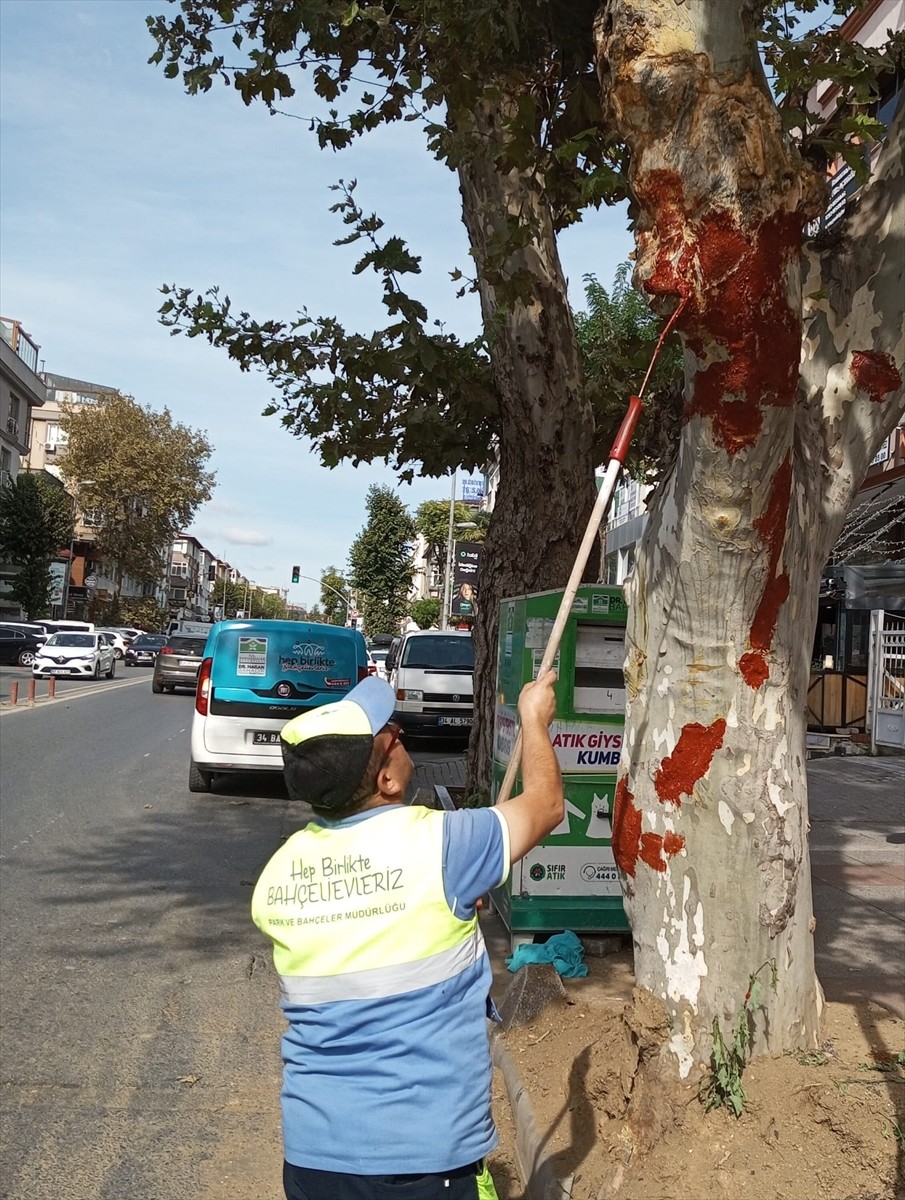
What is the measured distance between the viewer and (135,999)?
6.34 meters

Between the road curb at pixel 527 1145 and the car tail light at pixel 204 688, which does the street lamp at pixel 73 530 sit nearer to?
the car tail light at pixel 204 688

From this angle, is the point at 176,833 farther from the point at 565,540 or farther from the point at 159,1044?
the point at 159,1044

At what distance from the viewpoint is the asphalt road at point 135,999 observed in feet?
14.7

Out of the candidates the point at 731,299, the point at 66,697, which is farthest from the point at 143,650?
the point at 731,299

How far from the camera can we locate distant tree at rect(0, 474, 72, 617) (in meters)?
57.0

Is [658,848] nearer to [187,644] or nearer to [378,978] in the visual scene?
[378,978]

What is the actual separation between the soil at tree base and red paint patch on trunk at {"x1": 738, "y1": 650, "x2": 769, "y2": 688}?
3.76 feet

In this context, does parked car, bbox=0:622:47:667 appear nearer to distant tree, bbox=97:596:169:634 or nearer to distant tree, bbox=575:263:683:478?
distant tree, bbox=97:596:169:634

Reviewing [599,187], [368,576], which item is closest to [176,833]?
[599,187]

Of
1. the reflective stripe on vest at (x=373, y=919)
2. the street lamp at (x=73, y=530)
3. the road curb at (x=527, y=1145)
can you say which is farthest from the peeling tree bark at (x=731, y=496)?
the street lamp at (x=73, y=530)

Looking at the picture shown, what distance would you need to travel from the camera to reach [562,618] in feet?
9.98

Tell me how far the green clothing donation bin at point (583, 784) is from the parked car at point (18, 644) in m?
40.0

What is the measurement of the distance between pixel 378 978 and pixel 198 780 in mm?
11742

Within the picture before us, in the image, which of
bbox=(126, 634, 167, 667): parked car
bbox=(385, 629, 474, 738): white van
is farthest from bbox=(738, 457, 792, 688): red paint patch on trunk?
bbox=(126, 634, 167, 667): parked car
